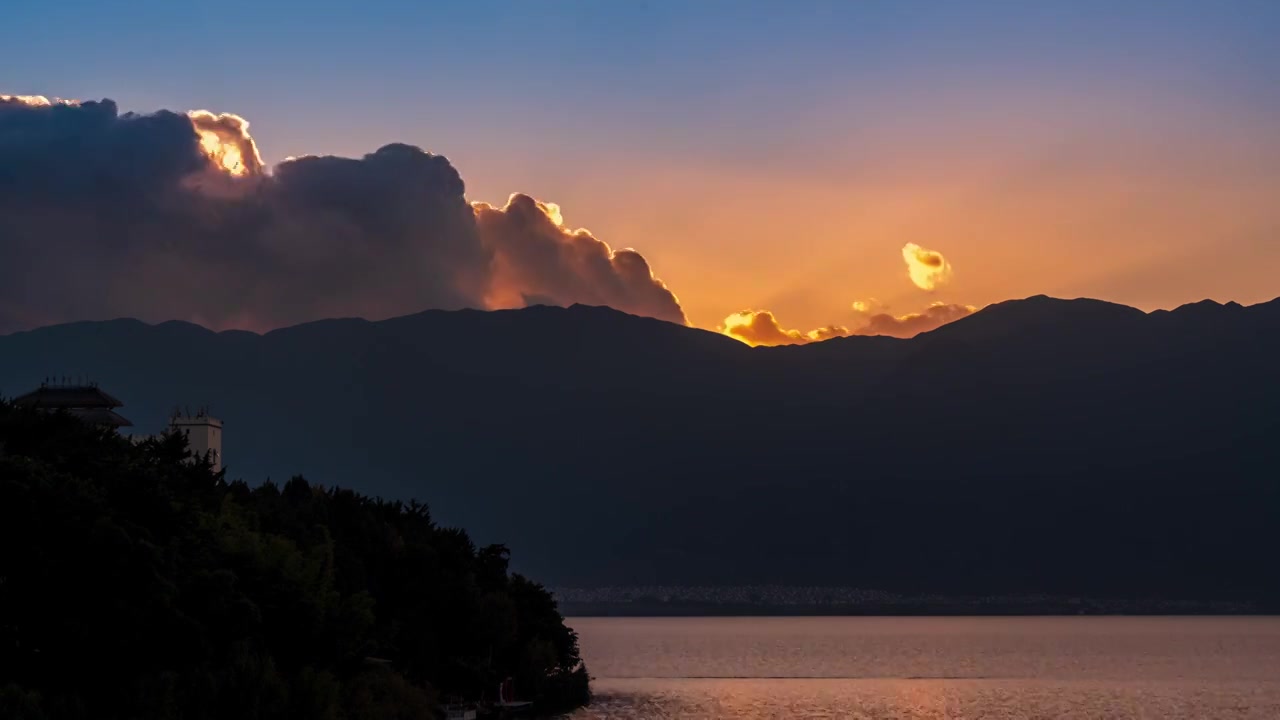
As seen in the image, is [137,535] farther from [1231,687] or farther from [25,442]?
[1231,687]

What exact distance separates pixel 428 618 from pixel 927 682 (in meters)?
86.7

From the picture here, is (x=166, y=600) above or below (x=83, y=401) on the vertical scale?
below

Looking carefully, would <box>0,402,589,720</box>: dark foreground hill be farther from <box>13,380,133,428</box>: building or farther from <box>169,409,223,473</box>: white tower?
<box>169,409,223,473</box>: white tower

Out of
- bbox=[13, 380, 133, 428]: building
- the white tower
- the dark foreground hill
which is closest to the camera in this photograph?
the dark foreground hill

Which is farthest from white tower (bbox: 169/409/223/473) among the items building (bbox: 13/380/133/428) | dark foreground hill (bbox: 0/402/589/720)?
dark foreground hill (bbox: 0/402/589/720)

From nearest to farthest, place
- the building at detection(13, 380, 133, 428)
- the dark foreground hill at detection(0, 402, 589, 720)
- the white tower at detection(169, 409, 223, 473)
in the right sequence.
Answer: the dark foreground hill at detection(0, 402, 589, 720), the building at detection(13, 380, 133, 428), the white tower at detection(169, 409, 223, 473)

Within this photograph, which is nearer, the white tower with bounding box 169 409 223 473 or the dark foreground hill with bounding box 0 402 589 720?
the dark foreground hill with bounding box 0 402 589 720

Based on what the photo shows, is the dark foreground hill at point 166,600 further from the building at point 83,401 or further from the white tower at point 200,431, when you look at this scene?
the white tower at point 200,431

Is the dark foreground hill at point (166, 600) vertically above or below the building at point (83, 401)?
below

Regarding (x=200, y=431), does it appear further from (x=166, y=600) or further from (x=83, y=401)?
(x=166, y=600)

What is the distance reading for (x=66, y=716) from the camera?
66812mm

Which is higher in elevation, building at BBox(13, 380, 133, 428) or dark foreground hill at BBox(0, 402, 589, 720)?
building at BBox(13, 380, 133, 428)

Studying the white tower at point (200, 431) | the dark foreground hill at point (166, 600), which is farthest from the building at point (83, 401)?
the dark foreground hill at point (166, 600)

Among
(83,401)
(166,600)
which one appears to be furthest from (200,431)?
(166,600)
